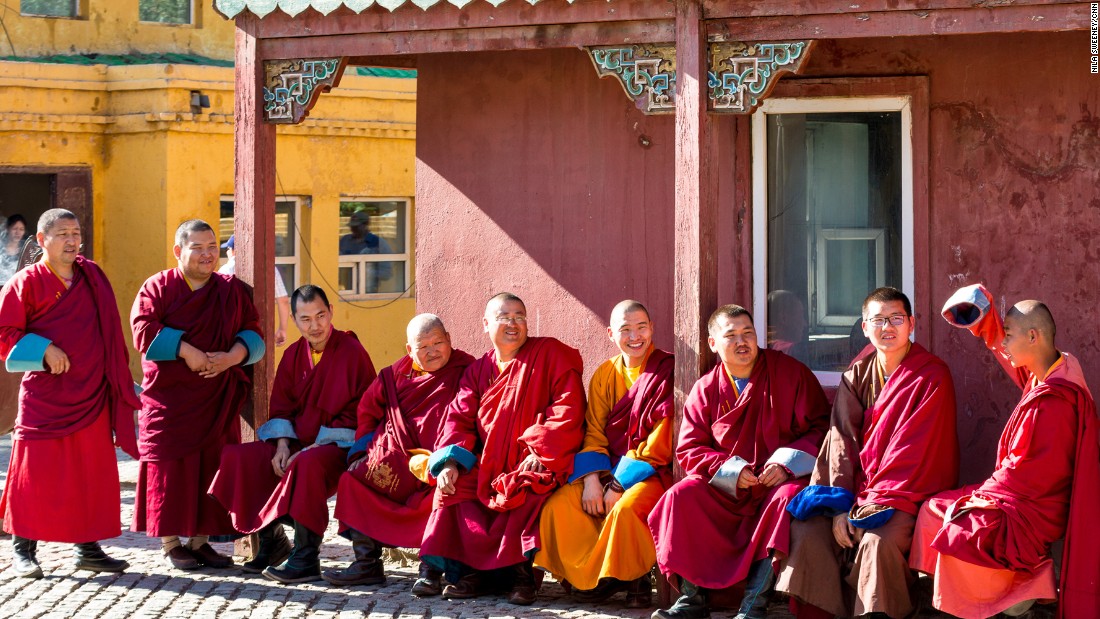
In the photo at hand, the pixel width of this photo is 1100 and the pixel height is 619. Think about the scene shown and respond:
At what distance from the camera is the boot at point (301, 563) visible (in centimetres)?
751

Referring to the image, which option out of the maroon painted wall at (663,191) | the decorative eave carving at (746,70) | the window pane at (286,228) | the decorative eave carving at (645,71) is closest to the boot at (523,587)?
the maroon painted wall at (663,191)

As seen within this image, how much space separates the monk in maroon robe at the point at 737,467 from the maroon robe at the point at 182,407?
245 centimetres

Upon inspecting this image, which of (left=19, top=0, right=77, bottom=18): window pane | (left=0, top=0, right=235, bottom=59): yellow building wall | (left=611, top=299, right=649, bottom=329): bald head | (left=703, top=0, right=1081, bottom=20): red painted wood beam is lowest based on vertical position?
(left=611, top=299, right=649, bottom=329): bald head

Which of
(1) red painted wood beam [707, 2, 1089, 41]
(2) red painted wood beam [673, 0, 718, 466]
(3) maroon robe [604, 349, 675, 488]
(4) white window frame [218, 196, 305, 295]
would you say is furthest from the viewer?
(4) white window frame [218, 196, 305, 295]

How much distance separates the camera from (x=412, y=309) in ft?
51.9

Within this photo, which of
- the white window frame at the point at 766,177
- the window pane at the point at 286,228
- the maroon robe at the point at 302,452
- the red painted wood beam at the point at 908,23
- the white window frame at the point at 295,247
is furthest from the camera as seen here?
the window pane at the point at 286,228

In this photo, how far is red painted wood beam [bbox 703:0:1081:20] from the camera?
6.46 meters

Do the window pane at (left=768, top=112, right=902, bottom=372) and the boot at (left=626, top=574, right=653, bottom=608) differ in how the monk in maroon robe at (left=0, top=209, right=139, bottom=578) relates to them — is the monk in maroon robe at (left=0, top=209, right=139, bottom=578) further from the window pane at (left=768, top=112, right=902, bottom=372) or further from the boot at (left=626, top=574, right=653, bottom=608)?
the window pane at (left=768, top=112, right=902, bottom=372)

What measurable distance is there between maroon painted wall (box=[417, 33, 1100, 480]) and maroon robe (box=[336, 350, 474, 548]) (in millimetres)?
1166

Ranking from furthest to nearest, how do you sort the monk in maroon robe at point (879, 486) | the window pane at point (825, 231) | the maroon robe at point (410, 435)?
the window pane at point (825, 231) → the maroon robe at point (410, 435) → the monk in maroon robe at point (879, 486)

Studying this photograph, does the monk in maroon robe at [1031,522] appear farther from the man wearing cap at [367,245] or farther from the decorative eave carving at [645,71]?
the man wearing cap at [367,245]

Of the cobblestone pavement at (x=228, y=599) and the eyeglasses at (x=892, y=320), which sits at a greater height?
the eyeglasses at (x=892, y=320)

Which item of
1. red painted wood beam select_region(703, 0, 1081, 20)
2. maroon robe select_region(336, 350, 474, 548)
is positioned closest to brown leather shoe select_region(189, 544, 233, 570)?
maroon robe select_region(336, 350, 474, 548)

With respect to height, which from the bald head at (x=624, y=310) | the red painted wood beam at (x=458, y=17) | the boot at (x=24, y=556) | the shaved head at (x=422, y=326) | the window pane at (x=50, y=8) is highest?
the window pane at (x=50, y=8)
